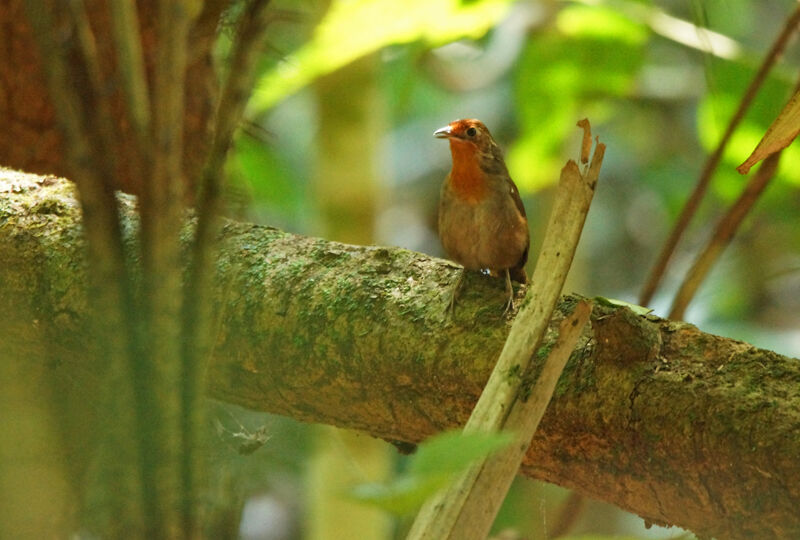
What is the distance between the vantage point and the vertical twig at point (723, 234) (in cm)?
205

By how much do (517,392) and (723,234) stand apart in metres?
1.46

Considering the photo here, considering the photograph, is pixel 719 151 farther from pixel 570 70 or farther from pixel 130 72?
pixel 130 72

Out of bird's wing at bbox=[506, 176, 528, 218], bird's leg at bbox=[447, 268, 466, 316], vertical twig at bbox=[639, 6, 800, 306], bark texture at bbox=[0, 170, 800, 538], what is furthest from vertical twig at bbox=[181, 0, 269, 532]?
bird's wing at bbox=[506, 176, 528, 218]

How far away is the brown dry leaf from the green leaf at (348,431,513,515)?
637mm

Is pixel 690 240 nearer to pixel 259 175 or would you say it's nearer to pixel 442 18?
pixel 259 175

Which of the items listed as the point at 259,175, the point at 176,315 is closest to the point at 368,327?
the point at 176,315

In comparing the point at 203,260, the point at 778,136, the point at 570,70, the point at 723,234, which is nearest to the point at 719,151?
the point at 723,234

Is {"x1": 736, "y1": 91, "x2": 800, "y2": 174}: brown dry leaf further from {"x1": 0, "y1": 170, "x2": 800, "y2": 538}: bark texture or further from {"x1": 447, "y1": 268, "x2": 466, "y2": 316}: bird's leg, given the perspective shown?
{"x1": 447, "y1": 268, "x2": 466, "y2": 316}: bird's leg

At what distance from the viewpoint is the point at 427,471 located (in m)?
0.43

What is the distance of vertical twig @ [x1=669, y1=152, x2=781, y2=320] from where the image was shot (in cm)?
205

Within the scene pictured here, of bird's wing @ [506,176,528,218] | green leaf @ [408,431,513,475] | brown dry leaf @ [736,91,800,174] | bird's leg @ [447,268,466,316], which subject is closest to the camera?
green leaf @ [408,431,513,475]

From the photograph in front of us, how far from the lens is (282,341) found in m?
1.53

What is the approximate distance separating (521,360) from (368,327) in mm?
652

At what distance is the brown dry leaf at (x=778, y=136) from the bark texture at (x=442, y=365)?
389 mm
